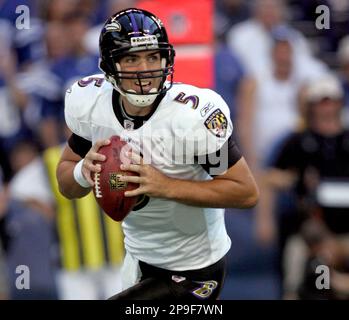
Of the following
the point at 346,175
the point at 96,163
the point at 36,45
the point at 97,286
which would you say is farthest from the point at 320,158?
the point at 96,163

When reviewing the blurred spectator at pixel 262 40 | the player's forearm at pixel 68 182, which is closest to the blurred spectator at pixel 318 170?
the blurred spectator at pixel 262 40

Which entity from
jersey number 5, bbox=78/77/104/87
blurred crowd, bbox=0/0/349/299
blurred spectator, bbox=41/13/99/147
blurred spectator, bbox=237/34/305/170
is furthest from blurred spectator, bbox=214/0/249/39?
jersey number 5, bbox=78/77/104/87

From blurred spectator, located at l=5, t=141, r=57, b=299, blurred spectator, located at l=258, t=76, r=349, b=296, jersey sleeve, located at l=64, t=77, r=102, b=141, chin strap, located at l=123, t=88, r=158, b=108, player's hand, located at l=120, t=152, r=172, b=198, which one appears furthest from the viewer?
blurred spectator, located at l=5, t=141, r=57, b=299

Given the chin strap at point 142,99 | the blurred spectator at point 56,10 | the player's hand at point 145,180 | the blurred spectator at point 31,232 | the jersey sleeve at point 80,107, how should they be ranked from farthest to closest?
the blurred spectator at point 56,10, the blurred spectator at point 31,232, the jersey sleeve at point 80,107, the chin strap at point 142,99, the player's hand at point 145,180

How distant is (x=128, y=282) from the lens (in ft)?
12.6

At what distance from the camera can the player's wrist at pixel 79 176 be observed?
362 centimetres

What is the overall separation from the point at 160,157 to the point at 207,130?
0.22 meters

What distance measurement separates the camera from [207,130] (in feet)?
11.4

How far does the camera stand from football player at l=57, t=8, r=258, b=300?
3.47 meters

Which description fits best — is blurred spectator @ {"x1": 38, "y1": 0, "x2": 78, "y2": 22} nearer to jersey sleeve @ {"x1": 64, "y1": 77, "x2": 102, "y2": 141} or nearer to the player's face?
jersey sleeve @ {"x1": 64, "y1": 77, "x2": 102, "y2": 141}

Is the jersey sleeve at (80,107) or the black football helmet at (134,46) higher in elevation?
the black football helmet at (134,46)

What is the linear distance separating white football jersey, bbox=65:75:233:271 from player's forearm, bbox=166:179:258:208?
12 centimetres

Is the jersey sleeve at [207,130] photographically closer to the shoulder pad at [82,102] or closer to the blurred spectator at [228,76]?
the shoulder pad at [82,102]

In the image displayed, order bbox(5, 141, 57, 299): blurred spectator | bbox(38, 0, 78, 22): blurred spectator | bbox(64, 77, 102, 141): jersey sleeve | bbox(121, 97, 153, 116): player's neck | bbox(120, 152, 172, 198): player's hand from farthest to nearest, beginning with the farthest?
bbox(38, 0, 78, 22): blurred spectator, bbox(5, 141, 57, 299): blurred spectator, bbox(64, 77, 102, 141): jersey sleeve, bbox(121, 97, 153, 116): player's neck, bbox(120, 152, 172, 198): player's hand
